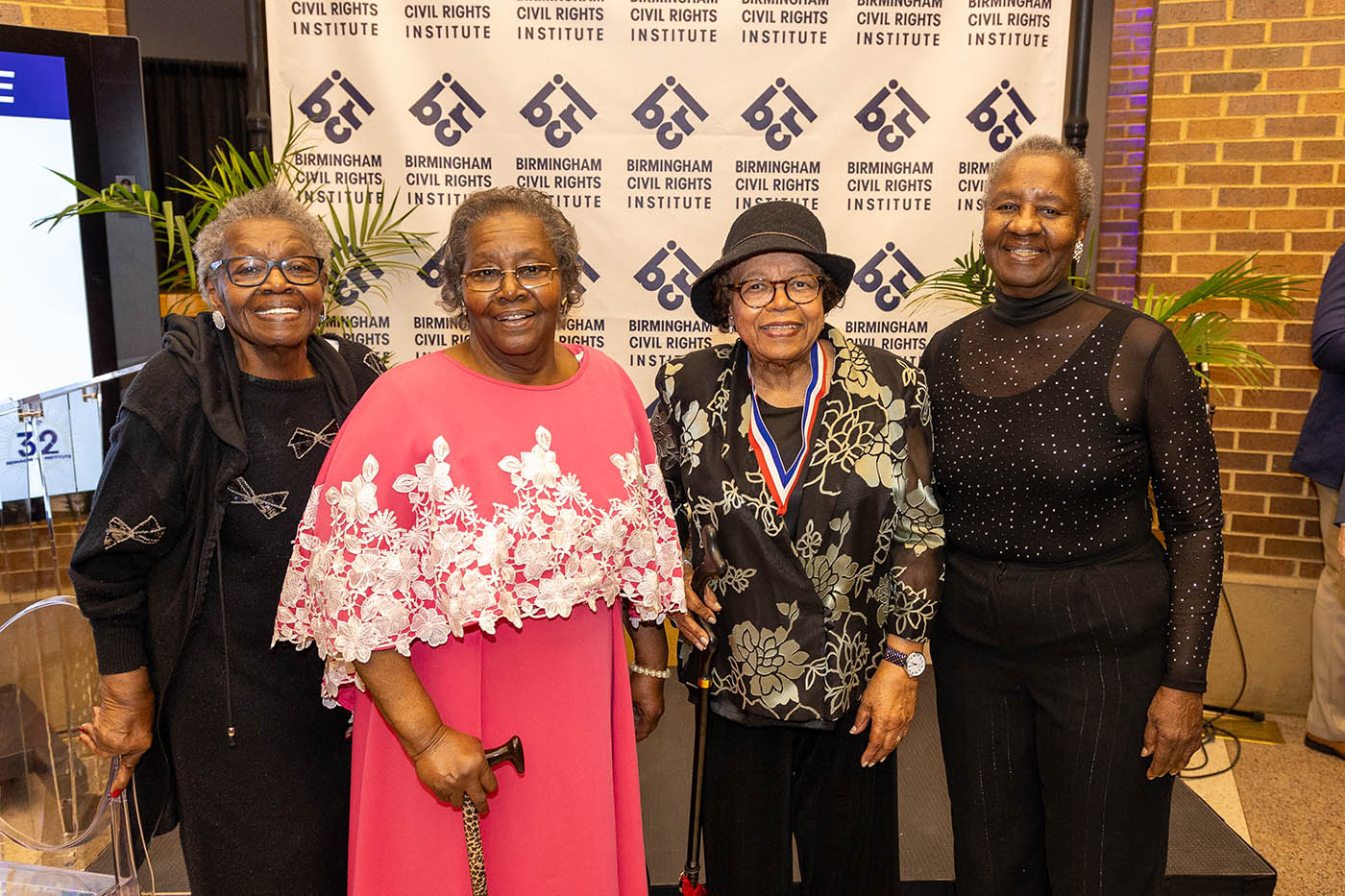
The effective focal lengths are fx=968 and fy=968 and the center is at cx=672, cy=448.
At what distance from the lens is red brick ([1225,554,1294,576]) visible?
416cm

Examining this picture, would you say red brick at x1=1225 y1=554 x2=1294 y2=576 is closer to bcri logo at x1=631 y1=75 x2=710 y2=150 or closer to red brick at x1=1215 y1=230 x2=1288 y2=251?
red brick at x1=1215 y1=230 x2=1288 y2=251

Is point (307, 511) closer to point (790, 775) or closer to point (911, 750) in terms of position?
point (790, 775)

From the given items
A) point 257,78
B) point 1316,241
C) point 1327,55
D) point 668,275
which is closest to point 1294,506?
point 1316,241

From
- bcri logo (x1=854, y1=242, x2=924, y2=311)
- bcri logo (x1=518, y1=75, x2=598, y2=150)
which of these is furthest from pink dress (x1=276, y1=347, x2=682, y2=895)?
bcri logo (x1=854, y1=242, x2=924, y2=311)

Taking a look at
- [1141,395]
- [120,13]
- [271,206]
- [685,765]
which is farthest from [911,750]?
[120,13]

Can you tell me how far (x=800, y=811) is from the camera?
2.11 meters

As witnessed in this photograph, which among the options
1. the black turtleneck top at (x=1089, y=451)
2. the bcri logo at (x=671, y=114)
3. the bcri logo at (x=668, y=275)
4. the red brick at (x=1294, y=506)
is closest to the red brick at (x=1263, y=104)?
the red brick at (x=1294, y=506)

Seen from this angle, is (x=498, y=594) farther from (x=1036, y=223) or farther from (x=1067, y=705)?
A: (x=1036, y=223)

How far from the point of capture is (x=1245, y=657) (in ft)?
14.0

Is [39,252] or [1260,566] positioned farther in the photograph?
[1260,566]

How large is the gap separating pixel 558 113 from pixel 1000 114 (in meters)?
1.70

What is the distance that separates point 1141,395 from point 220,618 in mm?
1827

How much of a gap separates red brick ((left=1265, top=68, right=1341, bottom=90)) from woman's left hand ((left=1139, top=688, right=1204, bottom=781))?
3.08 meters
